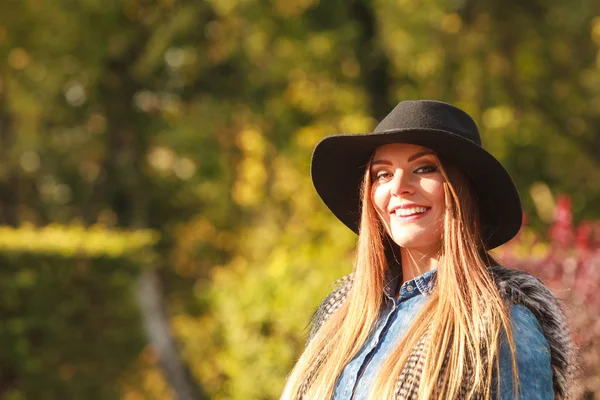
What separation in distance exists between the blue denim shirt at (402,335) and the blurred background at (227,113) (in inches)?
267

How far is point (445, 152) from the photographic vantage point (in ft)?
7.72

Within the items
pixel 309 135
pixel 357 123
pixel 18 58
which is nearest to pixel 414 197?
pixel 357 123

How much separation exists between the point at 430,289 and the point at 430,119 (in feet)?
1.51

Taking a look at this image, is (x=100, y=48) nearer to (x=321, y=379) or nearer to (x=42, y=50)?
(x=42, y=50)

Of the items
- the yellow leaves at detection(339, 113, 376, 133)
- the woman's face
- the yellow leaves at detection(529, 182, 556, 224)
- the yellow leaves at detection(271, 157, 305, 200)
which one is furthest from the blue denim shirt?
→ the yellow leaves at detection(529, 182, 556, 224)

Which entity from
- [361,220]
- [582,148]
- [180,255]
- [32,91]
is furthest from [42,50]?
[361,220]

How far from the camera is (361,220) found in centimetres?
260

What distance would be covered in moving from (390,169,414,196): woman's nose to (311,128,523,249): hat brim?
0.30 feet

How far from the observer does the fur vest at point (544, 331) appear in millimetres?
2205

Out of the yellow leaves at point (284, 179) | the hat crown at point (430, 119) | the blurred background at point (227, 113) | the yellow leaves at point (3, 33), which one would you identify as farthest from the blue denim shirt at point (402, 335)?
the yellow leaves at point (3, 33)

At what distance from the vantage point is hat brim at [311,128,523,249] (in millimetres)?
2330

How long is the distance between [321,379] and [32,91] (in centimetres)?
1323

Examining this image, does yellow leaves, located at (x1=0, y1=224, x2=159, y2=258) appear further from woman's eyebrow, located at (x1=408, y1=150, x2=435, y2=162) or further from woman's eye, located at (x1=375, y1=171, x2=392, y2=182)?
woman's eyebrow, located at (x1=408, y1=150, x2=435, y2=162)

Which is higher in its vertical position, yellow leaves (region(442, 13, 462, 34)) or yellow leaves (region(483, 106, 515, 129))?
yellow leaves (region(442, 13, 462, 34))
